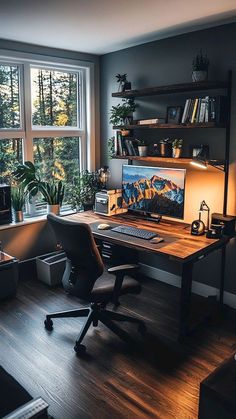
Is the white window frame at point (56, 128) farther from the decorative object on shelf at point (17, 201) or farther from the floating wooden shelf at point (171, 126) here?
the floating wooden shelf at point (171, 126)

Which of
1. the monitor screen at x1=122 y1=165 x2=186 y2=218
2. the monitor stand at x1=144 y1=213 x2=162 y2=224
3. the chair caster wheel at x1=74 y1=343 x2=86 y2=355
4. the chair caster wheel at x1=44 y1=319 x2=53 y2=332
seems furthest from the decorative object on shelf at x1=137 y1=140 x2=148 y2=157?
the chair caster wheel at x1=74 y1=343 x2=86 y2=355

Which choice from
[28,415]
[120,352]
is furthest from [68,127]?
[28,415]

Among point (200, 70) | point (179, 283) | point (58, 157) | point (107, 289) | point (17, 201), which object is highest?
point (200, 70)

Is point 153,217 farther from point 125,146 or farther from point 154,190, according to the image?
point 125,146

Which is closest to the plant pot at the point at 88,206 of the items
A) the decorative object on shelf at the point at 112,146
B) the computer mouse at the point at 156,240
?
the decorative object on shelf at the point at 112,146

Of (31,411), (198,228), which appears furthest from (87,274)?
(31,411)

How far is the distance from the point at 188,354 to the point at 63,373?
87 cm

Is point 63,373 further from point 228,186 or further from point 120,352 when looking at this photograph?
point 228,186

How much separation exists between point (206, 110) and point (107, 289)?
1580 mm

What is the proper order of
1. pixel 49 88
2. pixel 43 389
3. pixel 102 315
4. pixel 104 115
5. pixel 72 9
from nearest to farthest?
pixel 43 389 → pixel 72 9 → pixel 102 315 → pixel 49 88 → pixel 104 115

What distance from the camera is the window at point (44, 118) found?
364 cm

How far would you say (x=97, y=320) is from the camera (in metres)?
2.78

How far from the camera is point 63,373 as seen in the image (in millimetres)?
2365

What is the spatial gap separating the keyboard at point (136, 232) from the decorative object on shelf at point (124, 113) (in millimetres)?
1113
